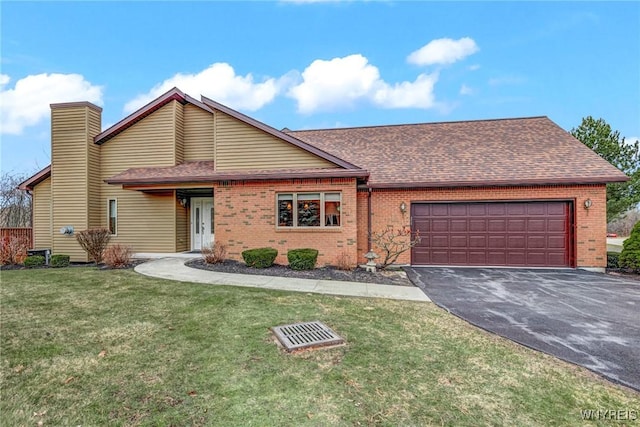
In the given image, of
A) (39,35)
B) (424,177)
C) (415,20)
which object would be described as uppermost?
(415,20)

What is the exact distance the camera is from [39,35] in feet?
39.0

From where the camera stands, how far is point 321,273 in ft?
29.8

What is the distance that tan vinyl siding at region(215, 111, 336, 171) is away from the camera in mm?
10672

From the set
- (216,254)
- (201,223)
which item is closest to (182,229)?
(201,223)

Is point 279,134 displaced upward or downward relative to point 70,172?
upward

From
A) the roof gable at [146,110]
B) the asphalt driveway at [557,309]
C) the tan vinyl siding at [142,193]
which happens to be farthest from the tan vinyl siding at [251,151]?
the asphalt driveway at [557,309]

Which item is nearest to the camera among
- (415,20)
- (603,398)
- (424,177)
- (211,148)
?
(603,398)

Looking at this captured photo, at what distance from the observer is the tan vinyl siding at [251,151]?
10672mm

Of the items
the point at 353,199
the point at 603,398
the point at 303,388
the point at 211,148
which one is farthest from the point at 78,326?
the point at 211,148

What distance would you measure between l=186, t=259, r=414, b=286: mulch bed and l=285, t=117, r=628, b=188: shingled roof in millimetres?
3330

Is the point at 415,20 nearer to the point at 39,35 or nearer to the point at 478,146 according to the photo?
the point at 478,146

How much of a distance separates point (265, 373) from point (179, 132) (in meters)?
12.1

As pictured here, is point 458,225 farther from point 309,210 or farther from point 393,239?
point 309,210

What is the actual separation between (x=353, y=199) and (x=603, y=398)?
7703 mm
